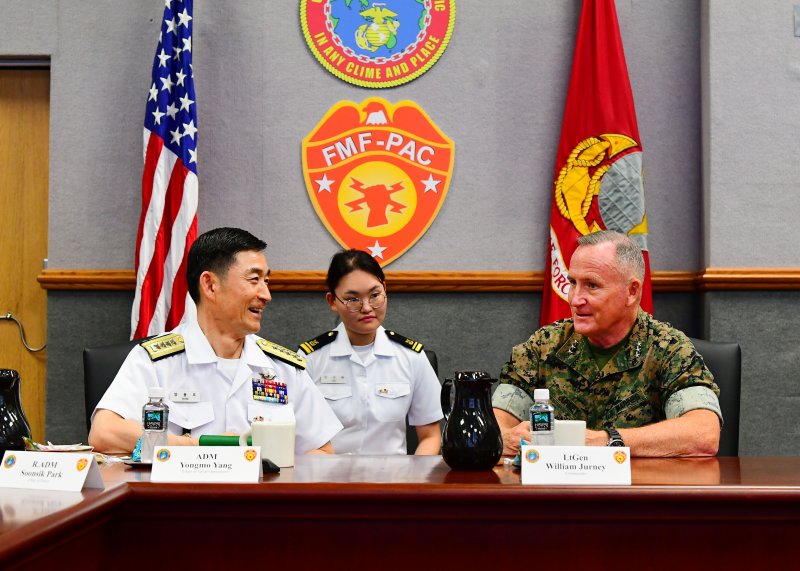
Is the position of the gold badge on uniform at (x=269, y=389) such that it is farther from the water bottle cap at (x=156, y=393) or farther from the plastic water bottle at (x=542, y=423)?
the plastic water bottle at (x=542, y=423)

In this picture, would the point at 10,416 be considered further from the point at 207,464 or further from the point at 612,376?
the point at 612,376

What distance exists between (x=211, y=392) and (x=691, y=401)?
118 centimetres

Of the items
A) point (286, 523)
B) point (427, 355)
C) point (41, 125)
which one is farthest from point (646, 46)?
point (286, 523)

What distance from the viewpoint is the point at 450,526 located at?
4.35 ft

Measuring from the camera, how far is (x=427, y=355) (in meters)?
2.97

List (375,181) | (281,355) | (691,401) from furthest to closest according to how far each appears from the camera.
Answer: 1. (375,181)
2. (281,355)
3. (691,401)

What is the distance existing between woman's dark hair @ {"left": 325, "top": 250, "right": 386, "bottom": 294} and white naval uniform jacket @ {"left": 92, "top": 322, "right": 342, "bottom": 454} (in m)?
0.54

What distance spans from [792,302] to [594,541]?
2411 millimetres

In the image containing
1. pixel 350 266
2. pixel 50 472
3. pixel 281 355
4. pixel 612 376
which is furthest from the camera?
pixel 350 266

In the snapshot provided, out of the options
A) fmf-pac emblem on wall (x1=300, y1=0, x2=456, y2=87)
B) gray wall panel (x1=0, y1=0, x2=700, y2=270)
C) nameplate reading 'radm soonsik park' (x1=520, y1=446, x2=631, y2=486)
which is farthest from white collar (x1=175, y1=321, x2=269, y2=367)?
fmf-pac emblem on wall (x1=300, y1=0, x2=456, y2=87)

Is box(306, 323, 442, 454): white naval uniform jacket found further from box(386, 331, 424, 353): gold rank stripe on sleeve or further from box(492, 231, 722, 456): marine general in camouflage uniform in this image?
box(492, 231, 722, 456): marine general in camouflage uniform

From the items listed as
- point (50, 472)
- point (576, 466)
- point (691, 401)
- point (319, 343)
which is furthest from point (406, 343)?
point (50, 472)

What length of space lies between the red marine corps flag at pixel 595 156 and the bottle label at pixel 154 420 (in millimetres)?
2027

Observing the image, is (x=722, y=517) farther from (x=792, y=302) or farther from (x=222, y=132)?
(x=222, y=132)
